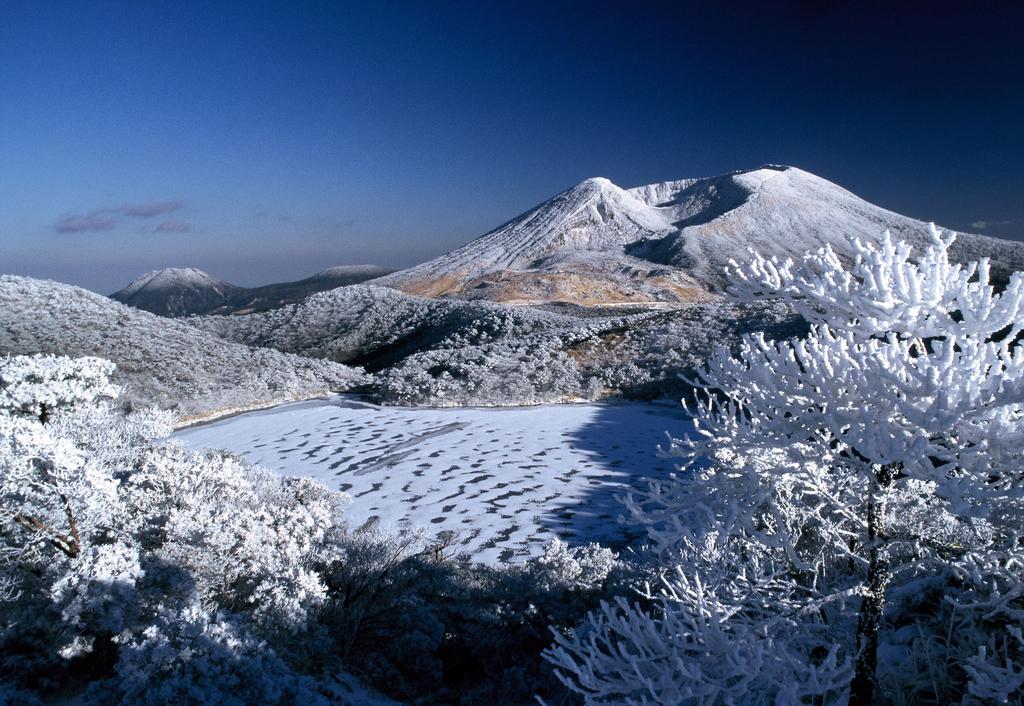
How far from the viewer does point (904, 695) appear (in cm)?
303

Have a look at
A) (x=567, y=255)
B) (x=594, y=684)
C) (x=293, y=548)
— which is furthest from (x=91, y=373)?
(x=567, y=255)

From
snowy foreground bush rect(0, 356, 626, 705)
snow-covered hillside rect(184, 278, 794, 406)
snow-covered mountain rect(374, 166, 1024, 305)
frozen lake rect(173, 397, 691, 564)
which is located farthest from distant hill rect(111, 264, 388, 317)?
snowy foreground bush rect(0, 356, 626, 705)

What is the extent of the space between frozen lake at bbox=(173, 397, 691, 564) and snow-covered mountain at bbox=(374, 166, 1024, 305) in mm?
17875

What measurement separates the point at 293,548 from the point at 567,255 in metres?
34.5

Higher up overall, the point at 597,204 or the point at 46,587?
the point at 597,204

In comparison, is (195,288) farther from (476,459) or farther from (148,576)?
(148,576)

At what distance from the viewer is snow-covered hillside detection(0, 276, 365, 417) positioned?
13282 millimetres

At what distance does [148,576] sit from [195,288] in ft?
244

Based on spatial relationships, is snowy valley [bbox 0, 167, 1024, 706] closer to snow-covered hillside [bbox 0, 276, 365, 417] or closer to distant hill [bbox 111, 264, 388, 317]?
snow-covered hillside [bbox 0, 276, 365, 417]

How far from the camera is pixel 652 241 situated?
40.0 meters

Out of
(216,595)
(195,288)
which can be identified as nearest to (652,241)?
(216,595)

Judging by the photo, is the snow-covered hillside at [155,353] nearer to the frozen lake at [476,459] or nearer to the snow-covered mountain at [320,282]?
the frozen lake at [476,459]

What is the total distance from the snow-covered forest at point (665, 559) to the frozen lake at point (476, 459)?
0.56 m

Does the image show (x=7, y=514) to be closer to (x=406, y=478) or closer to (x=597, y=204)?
(x=406, y=478)
